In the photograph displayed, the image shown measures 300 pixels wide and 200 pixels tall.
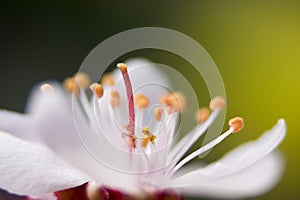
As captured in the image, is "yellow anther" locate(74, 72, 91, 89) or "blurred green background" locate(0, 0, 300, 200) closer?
"yellow anther" locate(74, 72, 91, 89)

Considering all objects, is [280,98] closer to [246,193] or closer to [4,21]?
[246,193]

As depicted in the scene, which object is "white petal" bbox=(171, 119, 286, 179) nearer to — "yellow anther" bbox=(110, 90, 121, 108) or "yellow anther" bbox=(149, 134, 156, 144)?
"yellow anther" bbox=(149, 134, 156, 144)

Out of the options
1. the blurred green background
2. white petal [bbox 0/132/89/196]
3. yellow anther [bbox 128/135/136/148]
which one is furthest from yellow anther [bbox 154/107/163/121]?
the blurred green background

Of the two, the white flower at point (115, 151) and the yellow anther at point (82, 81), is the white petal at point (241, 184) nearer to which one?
the white flower at point (115, 151)

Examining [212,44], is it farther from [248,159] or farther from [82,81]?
[248,159]

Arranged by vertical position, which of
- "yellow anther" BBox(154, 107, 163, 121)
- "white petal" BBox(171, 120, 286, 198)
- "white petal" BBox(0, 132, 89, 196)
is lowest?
"white petal" BBox(0, 132, 89, 196)

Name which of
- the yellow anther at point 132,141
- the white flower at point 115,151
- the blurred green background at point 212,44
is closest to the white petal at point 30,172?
the white flower at point 115,151

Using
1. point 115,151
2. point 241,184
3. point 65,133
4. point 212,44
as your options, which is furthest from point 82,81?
point 212,44
